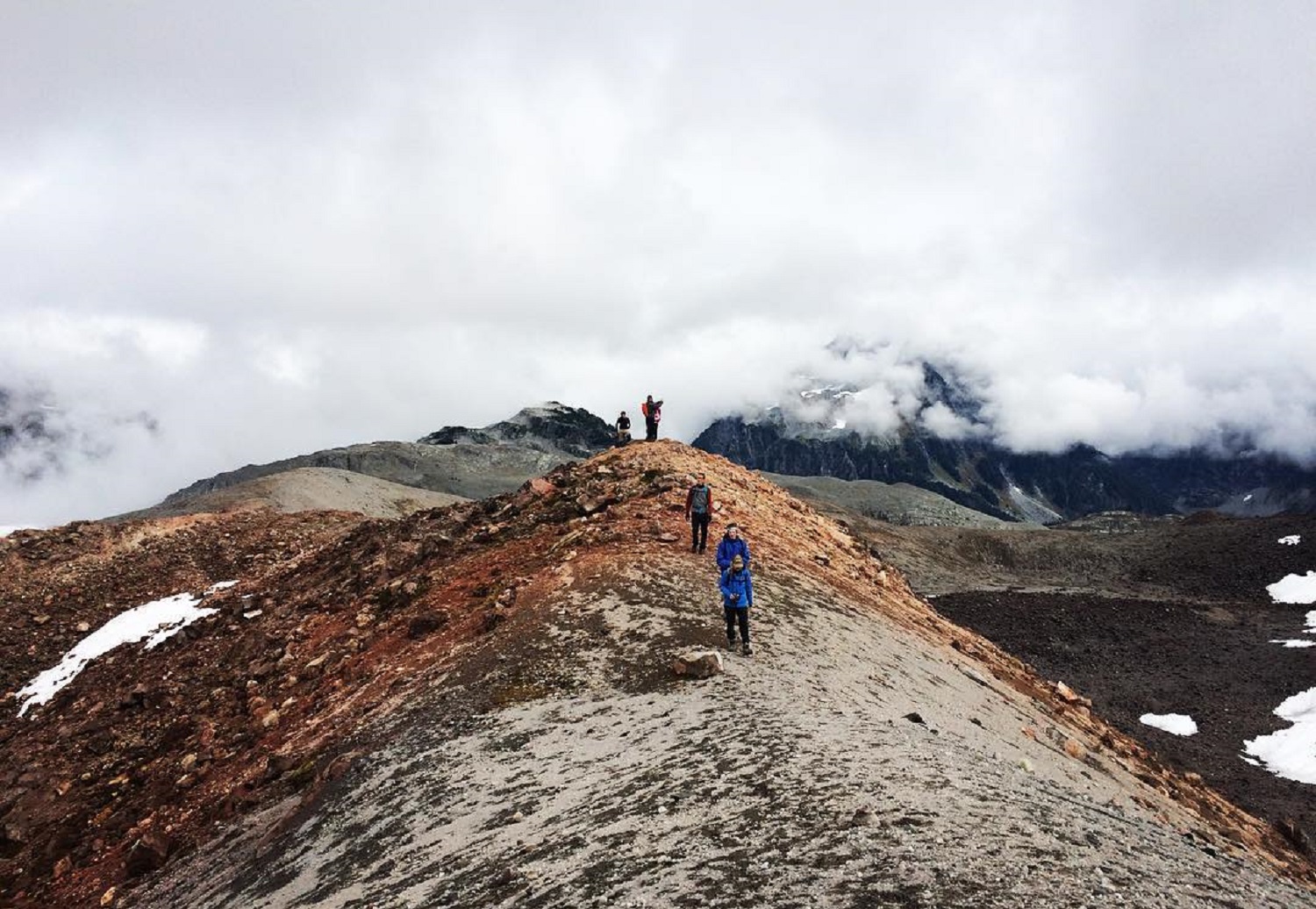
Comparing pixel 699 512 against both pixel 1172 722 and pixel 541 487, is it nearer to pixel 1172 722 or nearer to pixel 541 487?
pixel 541 487

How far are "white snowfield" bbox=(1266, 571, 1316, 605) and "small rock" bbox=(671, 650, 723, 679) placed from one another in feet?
247

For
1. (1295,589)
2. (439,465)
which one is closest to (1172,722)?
(1295,589)

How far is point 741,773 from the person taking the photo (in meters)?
8.58

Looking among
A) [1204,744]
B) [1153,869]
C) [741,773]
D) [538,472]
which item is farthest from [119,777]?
[538,472]

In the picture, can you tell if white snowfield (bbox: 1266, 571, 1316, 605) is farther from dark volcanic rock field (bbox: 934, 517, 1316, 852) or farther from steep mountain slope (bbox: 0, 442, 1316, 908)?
steep mountain slope (bbox: 0, 442, 1316, 908)

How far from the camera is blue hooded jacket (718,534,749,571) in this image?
13.8 m

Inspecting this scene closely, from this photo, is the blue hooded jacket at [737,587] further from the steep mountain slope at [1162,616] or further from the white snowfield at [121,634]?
the white snowfield at [121,634]

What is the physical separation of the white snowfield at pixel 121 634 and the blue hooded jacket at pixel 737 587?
2032cm

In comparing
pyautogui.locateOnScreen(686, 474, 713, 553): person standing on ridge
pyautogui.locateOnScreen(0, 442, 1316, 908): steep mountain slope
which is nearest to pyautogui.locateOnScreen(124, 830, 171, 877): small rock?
pyautogui.locateOnScreen(0, 442, 1316, 908): steep mountain slope

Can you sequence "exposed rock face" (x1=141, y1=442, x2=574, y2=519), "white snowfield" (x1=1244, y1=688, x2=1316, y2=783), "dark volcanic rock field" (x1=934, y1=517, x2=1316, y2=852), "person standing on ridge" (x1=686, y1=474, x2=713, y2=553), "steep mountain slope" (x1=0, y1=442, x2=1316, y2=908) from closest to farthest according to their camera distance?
"steep mountain slope" (x1=0, y1=442, x2=1316, y2=908), "person standing on ridge" (x1=686, y1=474, x2=713, y2=553), "white snowfield" (x1=1244, y1=688, x2=1316, y2=783), "dark volcanic rock field" (x1=934, y1=517, x2=1316, y2=852), "exposed rock face" (x1=141, y1=442, x2=574, y2=519)

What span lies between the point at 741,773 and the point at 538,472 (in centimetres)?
16552

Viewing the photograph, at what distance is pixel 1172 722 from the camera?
120 feet

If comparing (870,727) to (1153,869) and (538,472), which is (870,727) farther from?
(538,472)

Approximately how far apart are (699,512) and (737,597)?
19.1 ft
